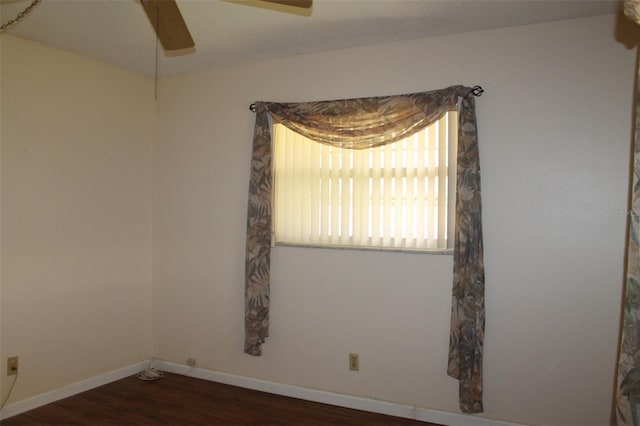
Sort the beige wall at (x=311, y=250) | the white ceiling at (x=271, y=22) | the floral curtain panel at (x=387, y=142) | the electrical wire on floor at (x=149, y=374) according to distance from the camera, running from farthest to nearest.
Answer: the electrical wire on floor at (x=149, y=374), the floral curtain panel at (x=387, y=142), the beige wall at (x=311, y=250), the white ceiling at (x=271, y=22)

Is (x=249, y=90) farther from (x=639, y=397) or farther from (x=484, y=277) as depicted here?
(x=639, y=397)

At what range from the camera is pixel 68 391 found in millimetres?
3322

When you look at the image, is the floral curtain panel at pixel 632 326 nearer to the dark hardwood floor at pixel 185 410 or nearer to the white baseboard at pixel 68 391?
the dark hardwood floor at pixel 185 410

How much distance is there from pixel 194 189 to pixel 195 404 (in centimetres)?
169

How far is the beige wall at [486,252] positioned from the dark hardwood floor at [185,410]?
0.61 ft

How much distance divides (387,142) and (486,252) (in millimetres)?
954

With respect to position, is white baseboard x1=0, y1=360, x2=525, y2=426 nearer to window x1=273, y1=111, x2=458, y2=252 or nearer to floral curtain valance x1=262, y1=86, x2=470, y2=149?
window x1=273, y1=111, x2=458, y2=252

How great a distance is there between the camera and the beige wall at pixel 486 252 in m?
2.64

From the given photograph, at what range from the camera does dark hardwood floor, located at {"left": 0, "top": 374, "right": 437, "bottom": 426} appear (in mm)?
2977

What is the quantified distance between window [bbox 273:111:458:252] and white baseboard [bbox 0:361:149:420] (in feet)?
5.62

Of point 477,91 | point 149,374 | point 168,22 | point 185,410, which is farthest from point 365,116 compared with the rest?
point 149,374

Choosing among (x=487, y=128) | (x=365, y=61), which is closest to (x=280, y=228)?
(x=365, y=61)

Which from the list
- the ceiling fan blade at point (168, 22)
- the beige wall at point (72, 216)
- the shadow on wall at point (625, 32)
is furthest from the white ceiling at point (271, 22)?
the ceiling fan blade at point (168, 22)

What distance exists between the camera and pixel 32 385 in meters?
3.12
